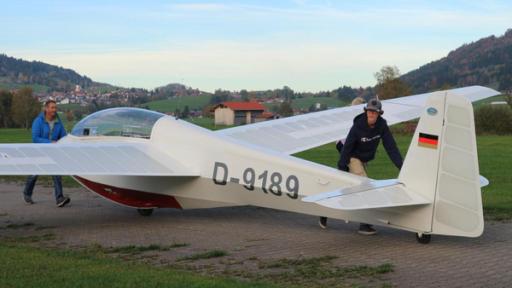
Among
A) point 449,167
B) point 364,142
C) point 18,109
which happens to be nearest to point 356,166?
point 364,142

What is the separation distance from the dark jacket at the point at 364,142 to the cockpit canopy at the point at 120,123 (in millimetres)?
3297

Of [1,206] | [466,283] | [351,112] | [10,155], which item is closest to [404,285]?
[466,283]

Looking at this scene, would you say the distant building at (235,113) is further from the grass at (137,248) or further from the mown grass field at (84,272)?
the mown grass field at (84,272)

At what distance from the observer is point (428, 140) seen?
7258 millimetres

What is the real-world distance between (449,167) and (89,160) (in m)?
5.15

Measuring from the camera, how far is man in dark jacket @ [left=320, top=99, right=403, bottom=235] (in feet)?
29.0

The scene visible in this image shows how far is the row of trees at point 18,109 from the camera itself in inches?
3588

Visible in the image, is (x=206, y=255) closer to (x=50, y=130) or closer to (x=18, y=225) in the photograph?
(x=18, y=225)

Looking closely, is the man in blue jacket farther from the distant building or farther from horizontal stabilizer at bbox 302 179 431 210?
the distant building

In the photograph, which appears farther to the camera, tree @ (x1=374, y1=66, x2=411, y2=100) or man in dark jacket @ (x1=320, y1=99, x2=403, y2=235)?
tree @ (x1=374, y1=66, x2=411, y2=100)

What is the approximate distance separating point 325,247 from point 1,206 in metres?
6.96

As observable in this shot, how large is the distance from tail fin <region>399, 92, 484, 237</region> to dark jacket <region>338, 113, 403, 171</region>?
5.08ft

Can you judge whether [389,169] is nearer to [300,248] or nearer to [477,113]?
[300,248]

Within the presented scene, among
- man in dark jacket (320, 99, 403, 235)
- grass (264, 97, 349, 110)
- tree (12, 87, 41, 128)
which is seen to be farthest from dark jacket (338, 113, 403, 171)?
grass (264, 97, 349, 110)
